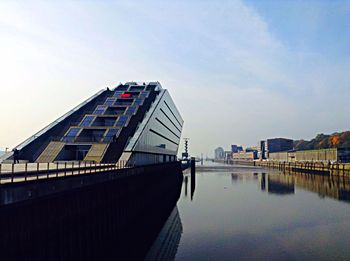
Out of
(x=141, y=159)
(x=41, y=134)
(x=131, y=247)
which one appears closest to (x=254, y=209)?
(x=141, y=159)

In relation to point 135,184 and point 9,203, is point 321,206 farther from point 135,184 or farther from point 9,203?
point 9,203

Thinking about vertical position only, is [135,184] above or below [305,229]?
above

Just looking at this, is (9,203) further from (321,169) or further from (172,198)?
(321,169)

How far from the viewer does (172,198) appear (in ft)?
216

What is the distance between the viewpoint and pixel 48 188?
775 inches

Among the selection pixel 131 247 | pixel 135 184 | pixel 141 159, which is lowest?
pixel 131 247

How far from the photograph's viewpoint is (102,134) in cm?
5350

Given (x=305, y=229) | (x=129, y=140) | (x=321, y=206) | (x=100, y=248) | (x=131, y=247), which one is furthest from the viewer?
(x=321, y=206)

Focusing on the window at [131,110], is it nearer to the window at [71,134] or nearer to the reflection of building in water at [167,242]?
the window at [71,134]

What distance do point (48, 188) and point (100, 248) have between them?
9.99 m

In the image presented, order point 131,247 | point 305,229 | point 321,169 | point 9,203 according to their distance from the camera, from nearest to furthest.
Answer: point 9,203 < point 131,247 < point 305,229 < point 321,169

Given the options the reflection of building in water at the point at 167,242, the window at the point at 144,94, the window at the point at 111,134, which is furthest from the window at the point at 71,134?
the window at the point at 144,94

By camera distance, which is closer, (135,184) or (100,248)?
(100,248)

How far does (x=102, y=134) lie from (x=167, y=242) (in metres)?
25.3
